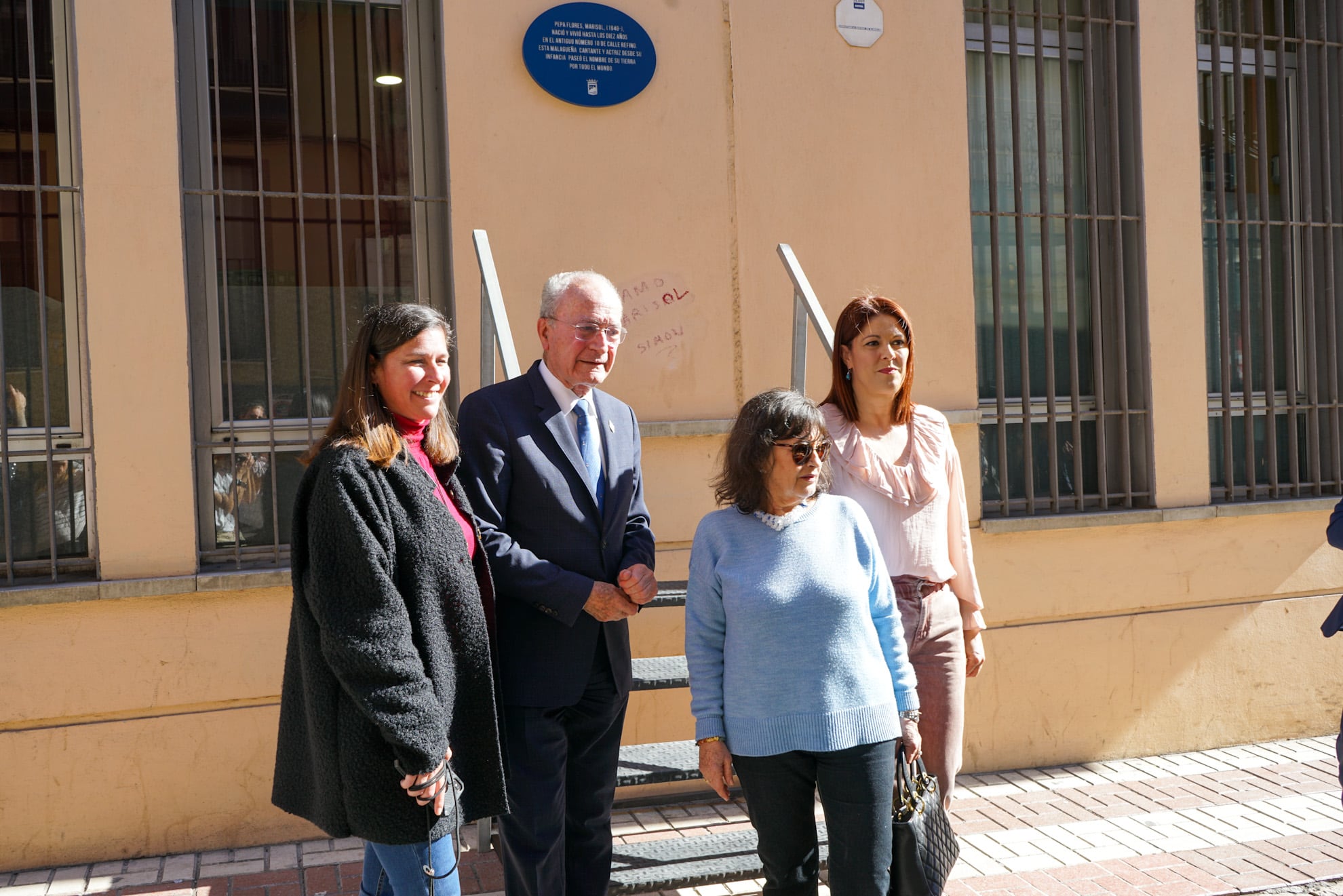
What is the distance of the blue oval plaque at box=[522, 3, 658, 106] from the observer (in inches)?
174

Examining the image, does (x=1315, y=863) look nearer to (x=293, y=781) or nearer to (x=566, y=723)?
(x=566, y=723)

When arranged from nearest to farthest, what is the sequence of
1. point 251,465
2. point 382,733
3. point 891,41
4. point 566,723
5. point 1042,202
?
point 382,733, point 566,723, point 251,465, point 891,41, point 1042,202

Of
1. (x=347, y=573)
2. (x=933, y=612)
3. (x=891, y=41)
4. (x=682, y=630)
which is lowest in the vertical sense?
Result: (x=682, y=630)

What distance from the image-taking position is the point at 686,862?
134 inches

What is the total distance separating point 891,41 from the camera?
194 inches

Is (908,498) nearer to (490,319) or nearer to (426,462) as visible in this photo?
(426,462)

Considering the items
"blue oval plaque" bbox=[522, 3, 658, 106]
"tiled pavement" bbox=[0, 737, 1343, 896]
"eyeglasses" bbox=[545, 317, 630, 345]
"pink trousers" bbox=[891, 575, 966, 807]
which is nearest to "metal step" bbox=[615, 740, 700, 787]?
"tiled pavement" bbox=[0, 737, 1343, 896]

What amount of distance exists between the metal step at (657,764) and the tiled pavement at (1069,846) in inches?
18.4

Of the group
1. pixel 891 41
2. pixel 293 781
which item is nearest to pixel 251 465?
pixel 293 781

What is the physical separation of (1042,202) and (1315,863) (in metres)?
2.92

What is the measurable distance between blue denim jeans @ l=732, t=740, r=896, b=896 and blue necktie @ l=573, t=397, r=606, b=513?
30.8 inches

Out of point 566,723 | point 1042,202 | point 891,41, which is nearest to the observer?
point 566,723

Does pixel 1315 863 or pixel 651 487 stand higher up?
pixel 651 487

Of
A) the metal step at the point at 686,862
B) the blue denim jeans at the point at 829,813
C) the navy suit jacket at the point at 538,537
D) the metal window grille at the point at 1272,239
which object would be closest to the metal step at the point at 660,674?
the metal step at the point at 686,862
